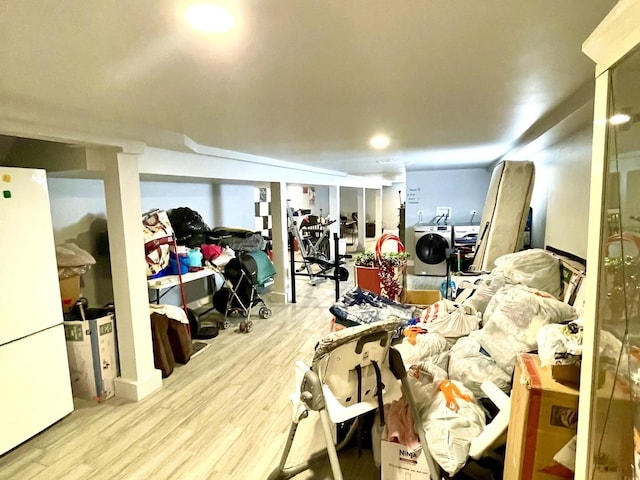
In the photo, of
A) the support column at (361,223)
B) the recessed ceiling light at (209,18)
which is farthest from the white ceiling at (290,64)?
the support column at (361,223)

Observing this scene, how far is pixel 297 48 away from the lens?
1.22m

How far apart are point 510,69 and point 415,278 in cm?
527

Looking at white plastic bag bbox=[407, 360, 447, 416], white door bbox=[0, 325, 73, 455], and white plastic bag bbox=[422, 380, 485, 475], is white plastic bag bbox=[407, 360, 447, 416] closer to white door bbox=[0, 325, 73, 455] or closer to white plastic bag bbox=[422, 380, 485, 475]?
white plastic bag bbox=[422, 380, 485, 475]

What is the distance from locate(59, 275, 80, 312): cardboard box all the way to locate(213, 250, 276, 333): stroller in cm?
157

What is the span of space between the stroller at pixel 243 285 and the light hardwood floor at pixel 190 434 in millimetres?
940

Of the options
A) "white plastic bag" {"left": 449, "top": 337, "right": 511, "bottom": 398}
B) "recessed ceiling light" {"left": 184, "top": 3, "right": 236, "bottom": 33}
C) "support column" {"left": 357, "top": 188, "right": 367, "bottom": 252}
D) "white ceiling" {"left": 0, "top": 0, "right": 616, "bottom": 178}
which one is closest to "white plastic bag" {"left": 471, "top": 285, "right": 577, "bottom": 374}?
"white plastic bag" {"left": 449, "top": 337, "right": 511, "bottom": 398}

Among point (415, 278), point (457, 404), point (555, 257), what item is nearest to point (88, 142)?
point (457, 404)

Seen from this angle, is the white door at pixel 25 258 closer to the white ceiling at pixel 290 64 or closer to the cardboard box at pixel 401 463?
the white ceiling at pixel 290 64

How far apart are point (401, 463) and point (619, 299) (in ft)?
3.97

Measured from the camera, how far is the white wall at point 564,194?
2338mm

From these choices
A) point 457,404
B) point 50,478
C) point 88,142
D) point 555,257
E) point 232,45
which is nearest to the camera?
point 232,45

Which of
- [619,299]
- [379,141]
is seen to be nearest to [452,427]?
[619,299]

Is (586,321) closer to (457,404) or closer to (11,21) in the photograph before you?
(457,404)

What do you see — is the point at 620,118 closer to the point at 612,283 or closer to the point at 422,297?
the point at 612,283
